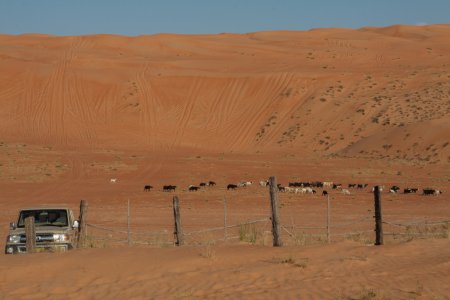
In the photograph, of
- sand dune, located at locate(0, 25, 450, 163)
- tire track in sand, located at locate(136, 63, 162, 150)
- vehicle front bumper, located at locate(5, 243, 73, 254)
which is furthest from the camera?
tire track in sand, located at locate(136, 63, 162, 150)

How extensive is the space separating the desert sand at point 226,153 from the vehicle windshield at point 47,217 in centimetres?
126

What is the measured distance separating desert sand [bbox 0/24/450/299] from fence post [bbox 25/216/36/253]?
0.67 meters

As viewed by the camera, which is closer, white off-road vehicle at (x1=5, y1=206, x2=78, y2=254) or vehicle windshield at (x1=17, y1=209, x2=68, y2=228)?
white off-road vehicle at (x1=5, y1=206, x2=78, y2=254)

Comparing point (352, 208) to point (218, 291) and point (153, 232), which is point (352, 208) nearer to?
point (153, 232)

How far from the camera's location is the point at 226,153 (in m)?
56.5

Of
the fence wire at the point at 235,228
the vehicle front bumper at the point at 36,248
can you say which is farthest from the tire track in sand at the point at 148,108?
the vehicle front bumper at the point at 36,248

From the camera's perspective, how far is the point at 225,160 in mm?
48250

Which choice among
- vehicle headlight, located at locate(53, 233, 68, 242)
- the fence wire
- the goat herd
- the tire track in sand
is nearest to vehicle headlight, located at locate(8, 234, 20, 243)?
vehicle headlight, located at locate(53, 233, 68, 242)

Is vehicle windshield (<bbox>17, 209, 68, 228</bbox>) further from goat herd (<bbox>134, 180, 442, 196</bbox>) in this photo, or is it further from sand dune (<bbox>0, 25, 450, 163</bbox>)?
sand dune (<bbox>0, 25, 450, 163</bbox>)

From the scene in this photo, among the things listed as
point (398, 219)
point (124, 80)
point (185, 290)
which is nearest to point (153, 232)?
point (398, 219)

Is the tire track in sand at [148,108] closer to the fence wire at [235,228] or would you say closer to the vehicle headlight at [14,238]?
the fence wire at [235,228]

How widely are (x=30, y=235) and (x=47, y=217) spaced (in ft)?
5.26

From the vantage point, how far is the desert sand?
42.6ft

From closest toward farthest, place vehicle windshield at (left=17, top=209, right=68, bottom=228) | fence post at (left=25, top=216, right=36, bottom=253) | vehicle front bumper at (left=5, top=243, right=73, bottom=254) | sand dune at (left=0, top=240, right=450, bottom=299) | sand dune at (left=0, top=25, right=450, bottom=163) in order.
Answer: sand dune at (left=0, top=240, right=450, bottom=299) < fence post at (left=25, top=216, right=36, bottom=253) < vehicle front bumper at (left=5, top=243, right=73, bottom=254) < vehicle windshield at (left=17, top=209, right=68, bottom=228) < sand dune at (left=0, top=25, right=450, bottom=163)
